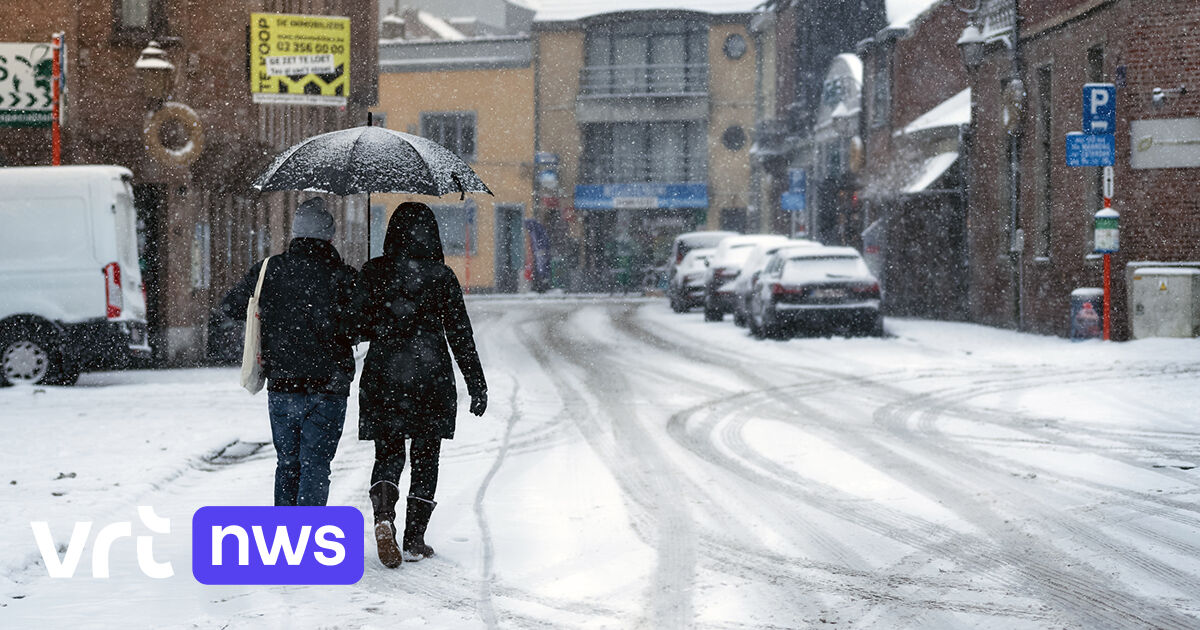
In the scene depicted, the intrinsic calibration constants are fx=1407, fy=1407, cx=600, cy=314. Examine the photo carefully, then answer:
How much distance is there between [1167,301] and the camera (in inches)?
733

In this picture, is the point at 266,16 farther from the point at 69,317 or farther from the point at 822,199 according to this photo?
the point at 822,199

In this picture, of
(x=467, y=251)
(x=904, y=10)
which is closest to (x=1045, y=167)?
(x=904, y=10)

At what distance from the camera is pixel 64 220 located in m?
15.7

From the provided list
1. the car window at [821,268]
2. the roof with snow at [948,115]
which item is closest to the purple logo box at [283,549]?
the car window at [821,268]

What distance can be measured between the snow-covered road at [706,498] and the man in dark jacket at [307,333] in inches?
28.0

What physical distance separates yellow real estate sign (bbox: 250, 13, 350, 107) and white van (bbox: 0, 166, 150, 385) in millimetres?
3718

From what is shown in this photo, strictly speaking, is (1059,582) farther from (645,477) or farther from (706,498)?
(645,477)

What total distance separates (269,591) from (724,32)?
159 ft

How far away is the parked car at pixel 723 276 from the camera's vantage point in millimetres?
27672

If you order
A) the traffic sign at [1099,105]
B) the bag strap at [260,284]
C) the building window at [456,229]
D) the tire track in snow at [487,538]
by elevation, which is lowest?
the tire track in snow at [487,538]

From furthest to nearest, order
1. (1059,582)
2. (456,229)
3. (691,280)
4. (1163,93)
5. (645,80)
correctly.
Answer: (645,80)
(456,229)
(691,280)
(1163,93)
(1059,582)

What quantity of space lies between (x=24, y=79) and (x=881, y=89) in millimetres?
20664

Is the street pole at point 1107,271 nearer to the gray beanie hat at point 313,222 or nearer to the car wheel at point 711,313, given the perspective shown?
the car wheel at point 711,313

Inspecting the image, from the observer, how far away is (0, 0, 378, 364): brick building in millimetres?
18828
